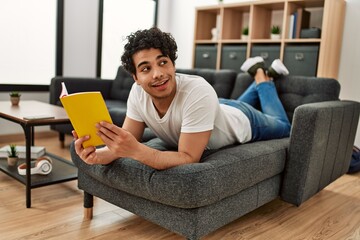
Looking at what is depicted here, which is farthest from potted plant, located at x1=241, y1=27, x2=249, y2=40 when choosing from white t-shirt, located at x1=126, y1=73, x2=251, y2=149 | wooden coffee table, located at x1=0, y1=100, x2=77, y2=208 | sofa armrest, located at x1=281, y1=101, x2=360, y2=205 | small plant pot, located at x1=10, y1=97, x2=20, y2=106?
small plant pot, located at x1=10, y1=97, x2=20, y2=106

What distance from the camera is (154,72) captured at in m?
1.35

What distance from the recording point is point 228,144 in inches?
70.7

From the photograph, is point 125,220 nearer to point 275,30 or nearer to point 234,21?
point 275,30

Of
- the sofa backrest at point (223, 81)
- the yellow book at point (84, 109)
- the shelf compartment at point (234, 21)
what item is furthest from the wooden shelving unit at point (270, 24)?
the yellow book at point (84, 109)

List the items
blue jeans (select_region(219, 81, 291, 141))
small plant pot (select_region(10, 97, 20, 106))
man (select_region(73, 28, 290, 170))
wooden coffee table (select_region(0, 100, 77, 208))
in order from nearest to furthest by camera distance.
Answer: man (select_region(73, 28, 290, 170)) → wooden coffee table (select_region(0, 100, 77, 208)) → blue jeans (select_region(219, 81, 291, 141)) → small plant pot (select_region(10, 97, 20, 106))

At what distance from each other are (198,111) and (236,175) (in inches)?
12.6

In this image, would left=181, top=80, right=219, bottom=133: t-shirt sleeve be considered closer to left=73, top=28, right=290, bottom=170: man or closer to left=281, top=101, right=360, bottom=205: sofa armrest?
left=73, top=28, right=290, bottom=170: man

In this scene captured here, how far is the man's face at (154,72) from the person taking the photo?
1.37 metres

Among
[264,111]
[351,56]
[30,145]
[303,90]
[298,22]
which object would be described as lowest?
[30,145]

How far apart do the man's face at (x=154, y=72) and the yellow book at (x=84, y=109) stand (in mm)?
223

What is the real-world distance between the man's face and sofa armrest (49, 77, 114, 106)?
1963 millimetres

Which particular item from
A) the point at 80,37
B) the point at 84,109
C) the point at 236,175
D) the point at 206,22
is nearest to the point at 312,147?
the point at 236,175

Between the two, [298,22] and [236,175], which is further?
[298,22]

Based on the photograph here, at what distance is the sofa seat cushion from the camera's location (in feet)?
4.19
